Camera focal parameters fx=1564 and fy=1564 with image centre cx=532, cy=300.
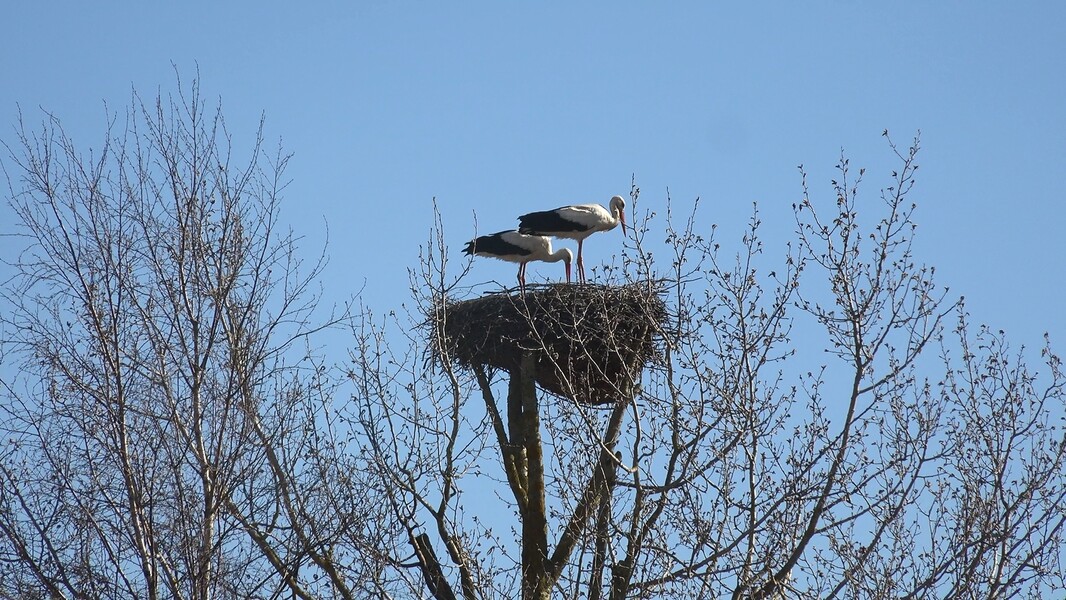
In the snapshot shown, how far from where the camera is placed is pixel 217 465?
944 cm

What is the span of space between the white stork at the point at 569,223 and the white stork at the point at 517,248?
0.11 metres

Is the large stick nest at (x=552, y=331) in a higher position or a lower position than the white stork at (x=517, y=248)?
lower

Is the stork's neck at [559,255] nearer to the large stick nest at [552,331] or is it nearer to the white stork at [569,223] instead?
the white stork at [569,223]

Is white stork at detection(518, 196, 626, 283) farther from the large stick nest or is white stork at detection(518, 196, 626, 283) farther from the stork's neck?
the large stick nest

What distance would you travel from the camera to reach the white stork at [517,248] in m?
16.3

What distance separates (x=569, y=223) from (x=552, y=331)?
3.55 metres

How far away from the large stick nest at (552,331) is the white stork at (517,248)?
245 centimetres

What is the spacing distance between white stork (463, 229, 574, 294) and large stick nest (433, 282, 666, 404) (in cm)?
245

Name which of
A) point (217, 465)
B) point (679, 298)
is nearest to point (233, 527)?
point (217, 465)

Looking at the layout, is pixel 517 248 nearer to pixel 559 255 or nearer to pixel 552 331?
pixel 559 255

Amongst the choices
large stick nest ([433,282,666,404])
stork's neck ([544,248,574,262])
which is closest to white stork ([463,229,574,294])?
stork's neck ([544,248,574,262])

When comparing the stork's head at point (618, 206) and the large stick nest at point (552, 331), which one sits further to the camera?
the stork's head at point (618, 206)

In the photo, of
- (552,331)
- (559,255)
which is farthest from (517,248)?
(552,331)

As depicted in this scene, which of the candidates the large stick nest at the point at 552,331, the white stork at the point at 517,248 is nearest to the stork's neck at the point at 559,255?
the white stork at the point at 517,248
